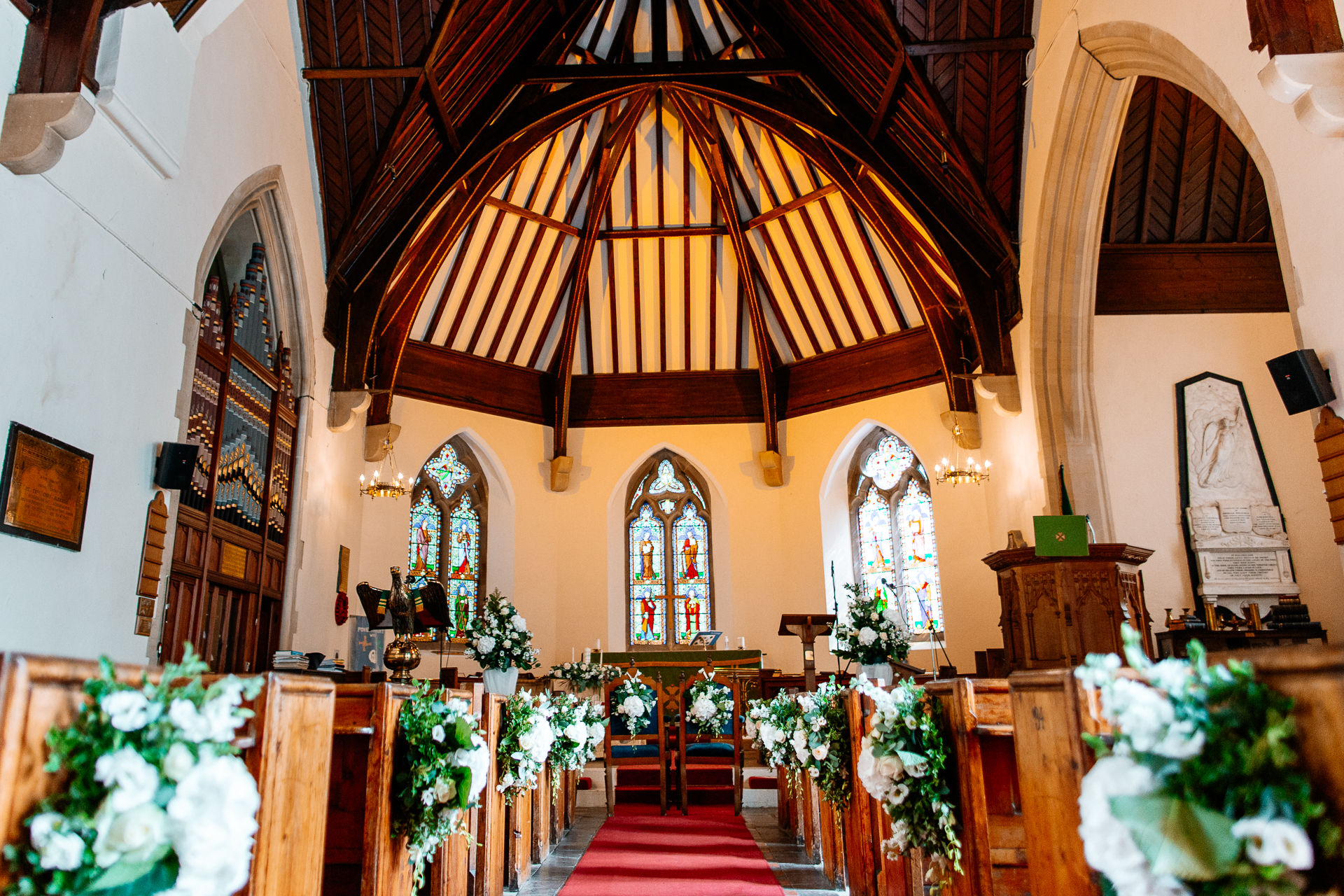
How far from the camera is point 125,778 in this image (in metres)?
1.32

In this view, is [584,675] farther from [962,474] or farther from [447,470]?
[962,474]

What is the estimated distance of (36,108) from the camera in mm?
3906

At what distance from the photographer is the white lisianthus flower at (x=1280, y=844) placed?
1060 millimetres

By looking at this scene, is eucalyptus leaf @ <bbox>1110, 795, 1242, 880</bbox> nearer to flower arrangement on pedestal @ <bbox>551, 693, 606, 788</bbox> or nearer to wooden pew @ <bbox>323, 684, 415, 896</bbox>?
wooden pew @ <bbox>323, 684, 415, 896</bbox>

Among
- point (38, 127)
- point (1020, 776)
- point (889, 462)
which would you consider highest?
point (889, 462)

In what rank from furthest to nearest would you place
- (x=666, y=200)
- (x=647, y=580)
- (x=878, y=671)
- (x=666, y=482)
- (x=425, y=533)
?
(x=666, y=482)
(x=647, y=580)
(x=666, y=200)
(x=425, y=533)
(x=878, y=671)

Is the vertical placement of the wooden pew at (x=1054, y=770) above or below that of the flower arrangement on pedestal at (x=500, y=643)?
below

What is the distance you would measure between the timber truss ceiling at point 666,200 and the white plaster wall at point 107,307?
5.02 feet

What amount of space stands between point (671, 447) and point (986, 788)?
29.9 ft

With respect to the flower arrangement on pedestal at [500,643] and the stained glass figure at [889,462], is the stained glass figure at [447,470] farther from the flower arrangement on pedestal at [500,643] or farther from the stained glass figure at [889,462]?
the stained glass figure at [889,462]

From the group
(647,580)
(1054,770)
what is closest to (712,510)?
(647,580)

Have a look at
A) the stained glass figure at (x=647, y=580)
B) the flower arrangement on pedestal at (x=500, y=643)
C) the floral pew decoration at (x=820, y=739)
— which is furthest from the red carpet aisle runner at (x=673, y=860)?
the stained glass figure at (x=647, y=580)

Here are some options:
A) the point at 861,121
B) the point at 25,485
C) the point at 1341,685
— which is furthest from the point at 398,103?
the point at 1341,685

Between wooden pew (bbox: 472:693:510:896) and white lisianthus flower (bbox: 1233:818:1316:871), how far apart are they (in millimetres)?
3377
